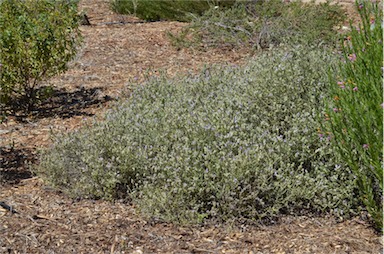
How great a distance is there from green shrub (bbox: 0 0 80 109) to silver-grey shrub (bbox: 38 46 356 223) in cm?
136

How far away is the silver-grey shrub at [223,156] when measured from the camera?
420cm

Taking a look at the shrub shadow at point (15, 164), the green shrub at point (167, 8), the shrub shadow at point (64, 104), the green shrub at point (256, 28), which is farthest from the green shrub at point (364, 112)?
the green shrub at point (167, 8)

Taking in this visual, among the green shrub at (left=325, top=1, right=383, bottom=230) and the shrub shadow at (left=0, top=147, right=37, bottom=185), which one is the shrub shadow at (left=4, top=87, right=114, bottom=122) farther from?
the green shrub at (left=325, top=1, right=383, bottom=230)

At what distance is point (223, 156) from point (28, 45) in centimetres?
322

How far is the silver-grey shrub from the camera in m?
4.20

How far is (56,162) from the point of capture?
476 centimetres

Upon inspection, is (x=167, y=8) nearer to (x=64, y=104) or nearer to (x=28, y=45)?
(x=64, y=104)

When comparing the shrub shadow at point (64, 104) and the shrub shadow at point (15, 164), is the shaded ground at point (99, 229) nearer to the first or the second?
the shrub shadow at point (15, 164)

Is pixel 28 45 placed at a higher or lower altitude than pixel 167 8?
lower

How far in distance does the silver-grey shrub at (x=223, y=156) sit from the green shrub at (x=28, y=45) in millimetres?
1357

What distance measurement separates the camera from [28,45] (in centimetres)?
663

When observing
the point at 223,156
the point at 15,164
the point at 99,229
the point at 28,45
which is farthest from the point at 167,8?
the point at 99,229

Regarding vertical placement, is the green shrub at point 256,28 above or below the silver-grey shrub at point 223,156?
above

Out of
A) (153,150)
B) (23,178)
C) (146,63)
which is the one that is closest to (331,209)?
(153,150)
